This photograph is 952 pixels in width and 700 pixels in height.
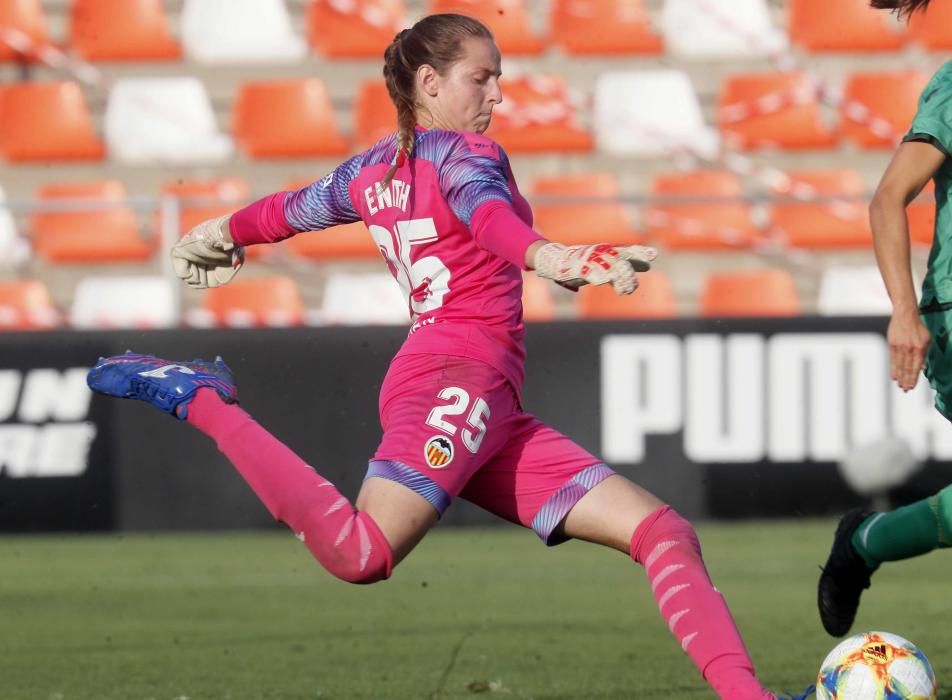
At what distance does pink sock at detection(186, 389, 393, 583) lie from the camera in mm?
3871

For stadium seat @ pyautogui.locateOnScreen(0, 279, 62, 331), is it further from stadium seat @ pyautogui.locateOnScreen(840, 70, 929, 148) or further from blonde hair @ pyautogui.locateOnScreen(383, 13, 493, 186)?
blonde hair @ pyautogui.locateOnScreen(383, 13, 493, 186)

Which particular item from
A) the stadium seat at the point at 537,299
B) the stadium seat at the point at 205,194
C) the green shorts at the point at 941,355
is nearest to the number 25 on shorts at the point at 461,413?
the green shorts at the point at 941,355

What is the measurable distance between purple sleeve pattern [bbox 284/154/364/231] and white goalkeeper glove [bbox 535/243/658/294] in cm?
96

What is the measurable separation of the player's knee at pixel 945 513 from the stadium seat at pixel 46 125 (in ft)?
29.8

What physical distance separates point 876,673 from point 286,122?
8.79 metres

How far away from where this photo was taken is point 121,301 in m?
11.1

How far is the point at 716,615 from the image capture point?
3812mm

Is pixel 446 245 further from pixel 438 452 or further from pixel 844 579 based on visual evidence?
pixel 844 579

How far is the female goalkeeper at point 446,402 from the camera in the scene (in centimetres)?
389

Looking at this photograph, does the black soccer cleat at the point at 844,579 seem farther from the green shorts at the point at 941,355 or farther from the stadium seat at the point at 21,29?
the stadium seat at the point at 21,29

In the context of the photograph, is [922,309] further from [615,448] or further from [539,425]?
[615,448]

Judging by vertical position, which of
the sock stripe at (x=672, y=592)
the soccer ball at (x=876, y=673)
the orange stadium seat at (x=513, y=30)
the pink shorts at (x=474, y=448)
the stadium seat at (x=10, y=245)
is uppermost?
the orange stadium seat at (x=513, y=30)

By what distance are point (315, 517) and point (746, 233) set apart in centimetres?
803

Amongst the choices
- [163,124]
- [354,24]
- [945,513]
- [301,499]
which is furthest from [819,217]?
[301,499]
